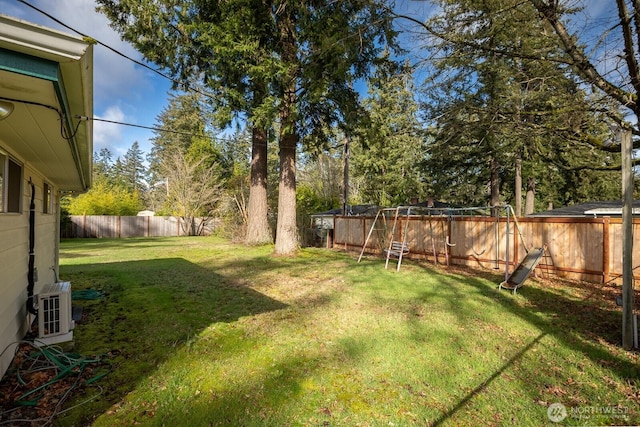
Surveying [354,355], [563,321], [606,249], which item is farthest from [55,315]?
[606,249]

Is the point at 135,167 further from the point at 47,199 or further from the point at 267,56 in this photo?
the point at 47,199

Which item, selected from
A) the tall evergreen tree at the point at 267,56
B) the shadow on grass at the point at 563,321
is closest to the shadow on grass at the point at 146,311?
the shadow on grass at the point at 563,321

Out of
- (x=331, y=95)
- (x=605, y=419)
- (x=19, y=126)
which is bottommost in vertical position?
(x=605, y=419)

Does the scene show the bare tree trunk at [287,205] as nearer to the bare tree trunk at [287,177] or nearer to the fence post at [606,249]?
the bare tree trunk at [287,177]

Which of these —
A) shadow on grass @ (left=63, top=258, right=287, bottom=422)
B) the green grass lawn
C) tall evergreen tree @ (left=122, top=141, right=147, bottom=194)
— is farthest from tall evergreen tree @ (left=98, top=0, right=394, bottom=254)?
tall evergreen tree @ (left=122, top=141, right=147, bottom=194)

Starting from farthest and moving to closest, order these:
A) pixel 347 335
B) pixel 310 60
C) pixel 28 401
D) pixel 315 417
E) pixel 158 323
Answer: pixel 310 60, pixel 158 323, pixel 347 335, pixel 28 401, pixel 315 417

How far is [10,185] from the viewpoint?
3225 millimetres

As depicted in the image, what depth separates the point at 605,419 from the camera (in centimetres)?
231

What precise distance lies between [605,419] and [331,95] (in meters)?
8.70

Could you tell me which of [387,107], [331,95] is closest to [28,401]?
[331,95]

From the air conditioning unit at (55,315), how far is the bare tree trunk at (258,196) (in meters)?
8.91

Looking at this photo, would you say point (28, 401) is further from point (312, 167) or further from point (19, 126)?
point (312, 167)
